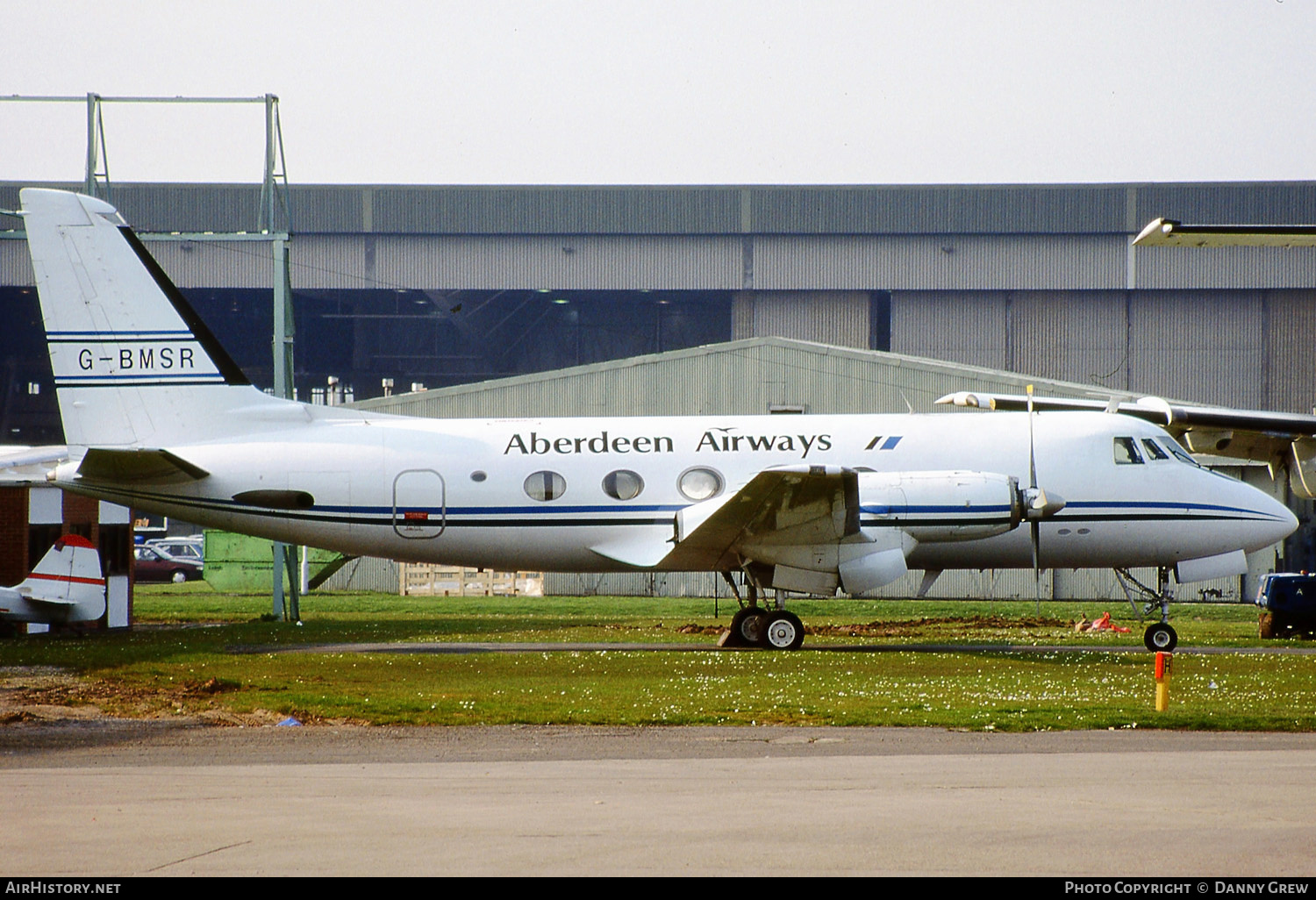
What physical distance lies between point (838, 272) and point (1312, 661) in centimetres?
3866

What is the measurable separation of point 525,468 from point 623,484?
163 centimetres

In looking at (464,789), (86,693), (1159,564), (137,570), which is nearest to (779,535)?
(1159,564)

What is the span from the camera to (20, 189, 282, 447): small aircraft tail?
22141 millimetres

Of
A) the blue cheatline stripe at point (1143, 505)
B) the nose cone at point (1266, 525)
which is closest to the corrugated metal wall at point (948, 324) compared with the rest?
the nose cone at point (1266, 525)

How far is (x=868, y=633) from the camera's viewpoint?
27.3 meters

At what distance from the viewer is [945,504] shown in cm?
2112

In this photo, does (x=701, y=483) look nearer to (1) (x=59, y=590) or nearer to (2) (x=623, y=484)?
(2) (x=623, y=484)

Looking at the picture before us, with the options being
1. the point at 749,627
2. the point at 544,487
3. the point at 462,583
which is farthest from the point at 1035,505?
the point at 462,583

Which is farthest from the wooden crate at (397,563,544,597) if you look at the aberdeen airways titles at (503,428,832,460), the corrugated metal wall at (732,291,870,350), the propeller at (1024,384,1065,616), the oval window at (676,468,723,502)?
the propeller at (1024,384,1065,616)

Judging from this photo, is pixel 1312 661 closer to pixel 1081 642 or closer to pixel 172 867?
pixel 1081 642

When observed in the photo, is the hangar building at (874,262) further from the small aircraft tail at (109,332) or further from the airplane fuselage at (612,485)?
the small aircraft tail at (109,332)

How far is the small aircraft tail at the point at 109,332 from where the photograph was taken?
22.1 m

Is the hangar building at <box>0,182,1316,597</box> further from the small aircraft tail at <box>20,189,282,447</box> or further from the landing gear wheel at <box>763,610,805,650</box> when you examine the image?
the landing gear wheel at <box>763,610,805,650</box>

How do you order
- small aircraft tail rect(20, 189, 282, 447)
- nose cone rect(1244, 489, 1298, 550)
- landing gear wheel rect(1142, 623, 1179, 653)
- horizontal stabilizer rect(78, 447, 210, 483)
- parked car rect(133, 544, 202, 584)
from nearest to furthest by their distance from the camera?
1. horizontal stabilizer rect(78, 447, 210, 483)
2. landing gear wheel rect(1142, 623, 1179, 653)
3. small aircraft tail rect(20, 189, 282, 447)
4. nose cone rect(1244, 489, 1298, 550)
5. parked car rect(133, 544, 202, 584)
